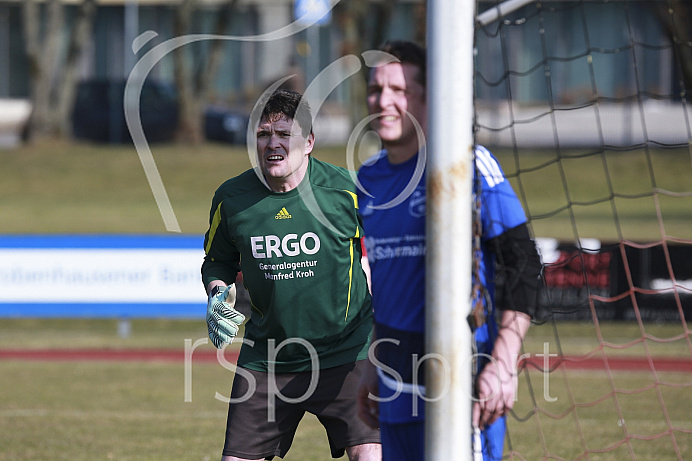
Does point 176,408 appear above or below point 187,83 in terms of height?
below

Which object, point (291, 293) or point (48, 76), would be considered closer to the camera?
point (291, 293)

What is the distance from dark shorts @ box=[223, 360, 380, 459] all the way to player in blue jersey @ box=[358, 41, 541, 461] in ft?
1.46

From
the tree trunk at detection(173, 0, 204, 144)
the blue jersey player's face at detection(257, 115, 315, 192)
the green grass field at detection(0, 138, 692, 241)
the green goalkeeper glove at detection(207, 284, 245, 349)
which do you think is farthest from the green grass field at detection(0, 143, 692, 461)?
the tree trunk at detection(173, 0, 204, 144)

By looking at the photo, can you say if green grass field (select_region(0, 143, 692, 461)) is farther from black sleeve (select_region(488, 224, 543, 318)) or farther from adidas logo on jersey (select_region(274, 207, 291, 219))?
adidas logo on jersey (select_region(274, 207, 291, 219))

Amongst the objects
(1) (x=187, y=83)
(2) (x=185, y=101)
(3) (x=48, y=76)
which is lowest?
(2) (x=185, y=101)

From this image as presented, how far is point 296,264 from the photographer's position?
4473 mm

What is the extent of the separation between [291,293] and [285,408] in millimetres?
527

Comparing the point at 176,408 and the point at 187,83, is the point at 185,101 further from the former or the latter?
the point at 176,408

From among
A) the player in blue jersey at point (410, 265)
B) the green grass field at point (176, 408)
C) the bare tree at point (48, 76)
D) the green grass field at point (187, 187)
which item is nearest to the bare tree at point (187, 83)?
the green grass field at point (187, 187)

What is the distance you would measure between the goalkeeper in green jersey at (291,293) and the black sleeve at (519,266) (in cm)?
105

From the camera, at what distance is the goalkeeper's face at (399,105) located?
3840 millimetres

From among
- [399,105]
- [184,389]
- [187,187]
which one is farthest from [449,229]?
[187,187]

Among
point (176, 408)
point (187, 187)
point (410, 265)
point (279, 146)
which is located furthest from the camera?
point (187, 187)

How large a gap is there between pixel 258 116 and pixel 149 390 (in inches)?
226
